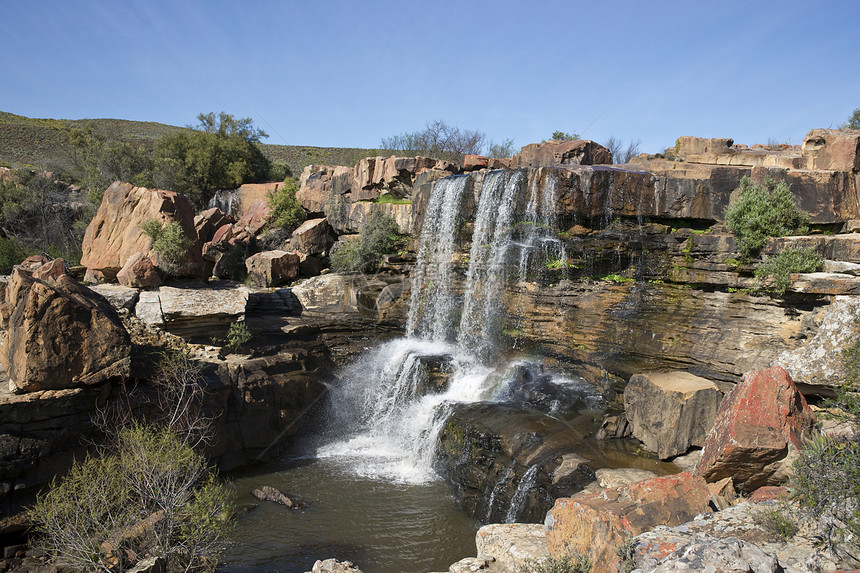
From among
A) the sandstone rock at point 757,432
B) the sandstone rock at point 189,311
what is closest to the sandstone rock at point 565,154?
the sandstone rock at point 189,311

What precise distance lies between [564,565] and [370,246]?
44.4 ft

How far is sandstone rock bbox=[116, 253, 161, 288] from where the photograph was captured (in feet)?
47.0

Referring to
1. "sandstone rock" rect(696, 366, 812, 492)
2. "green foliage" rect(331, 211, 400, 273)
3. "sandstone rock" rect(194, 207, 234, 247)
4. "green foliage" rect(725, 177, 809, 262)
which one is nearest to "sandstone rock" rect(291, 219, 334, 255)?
"green foliage" rect(331, 211, 400, 273)

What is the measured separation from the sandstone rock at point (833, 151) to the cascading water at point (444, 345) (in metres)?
6.17

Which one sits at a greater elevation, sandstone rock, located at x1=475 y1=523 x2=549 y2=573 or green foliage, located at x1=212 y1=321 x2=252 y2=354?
green foliage, located at x1=212 y1=321 x2=252 y2=354

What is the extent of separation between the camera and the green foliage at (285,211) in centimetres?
2130

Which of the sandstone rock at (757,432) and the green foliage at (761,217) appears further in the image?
the green foliage at (761,217)

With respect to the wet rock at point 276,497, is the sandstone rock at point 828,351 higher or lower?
higher

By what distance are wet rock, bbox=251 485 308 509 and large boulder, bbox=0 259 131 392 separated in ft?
12.2

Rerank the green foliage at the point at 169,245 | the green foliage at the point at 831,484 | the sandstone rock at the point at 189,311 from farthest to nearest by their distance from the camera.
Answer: the green foliage at the point at 169,245, the sandstone rock at the point at 189,311, the green foliage at the point at 831,484

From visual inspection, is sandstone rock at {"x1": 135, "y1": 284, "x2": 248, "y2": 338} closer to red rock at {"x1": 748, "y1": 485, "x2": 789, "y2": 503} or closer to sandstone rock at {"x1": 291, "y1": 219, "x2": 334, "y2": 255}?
sandstone rock at {"x1": 291, "y1": 219, "x2": 334, "y2": 255}

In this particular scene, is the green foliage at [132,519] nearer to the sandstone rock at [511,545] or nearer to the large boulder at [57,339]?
the large boulder at [57,339]

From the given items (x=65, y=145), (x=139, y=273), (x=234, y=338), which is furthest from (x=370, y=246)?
(x=65, y=145)

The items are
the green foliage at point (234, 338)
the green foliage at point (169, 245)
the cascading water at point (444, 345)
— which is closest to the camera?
the cascading water at point (444, 345)
